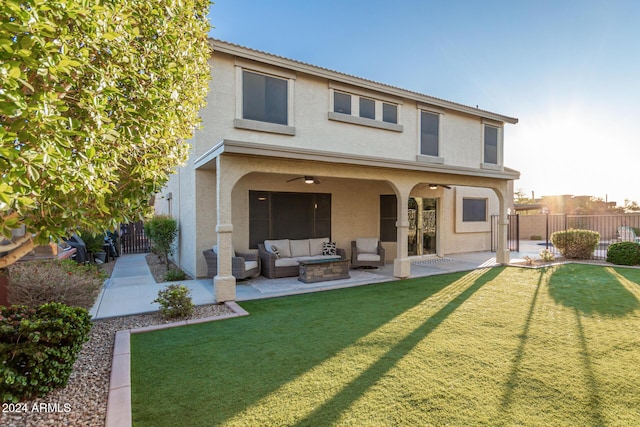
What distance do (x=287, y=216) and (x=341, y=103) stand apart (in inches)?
168

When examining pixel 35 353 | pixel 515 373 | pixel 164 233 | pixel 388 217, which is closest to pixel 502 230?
pixel 388 217

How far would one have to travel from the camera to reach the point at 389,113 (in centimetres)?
1162

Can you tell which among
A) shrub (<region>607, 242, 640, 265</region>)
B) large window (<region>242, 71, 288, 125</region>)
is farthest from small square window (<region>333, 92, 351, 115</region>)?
shrub (<region>607, 242, 640, 265</region>)

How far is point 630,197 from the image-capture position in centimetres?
3784

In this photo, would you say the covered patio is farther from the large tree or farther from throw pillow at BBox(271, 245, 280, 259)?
the large tree

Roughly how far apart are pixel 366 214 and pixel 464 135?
5960 mm

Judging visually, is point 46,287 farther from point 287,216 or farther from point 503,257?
point 503,257

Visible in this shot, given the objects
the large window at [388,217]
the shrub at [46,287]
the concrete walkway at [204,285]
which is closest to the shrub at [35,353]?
the shrub at [46,287]

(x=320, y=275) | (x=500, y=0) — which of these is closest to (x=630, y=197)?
(x=500, y=0)

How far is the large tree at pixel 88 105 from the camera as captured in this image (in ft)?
5.69

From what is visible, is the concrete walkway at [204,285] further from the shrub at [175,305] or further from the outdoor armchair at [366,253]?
the shrub at [175,305]

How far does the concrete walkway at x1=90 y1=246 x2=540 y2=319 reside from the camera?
244 inches

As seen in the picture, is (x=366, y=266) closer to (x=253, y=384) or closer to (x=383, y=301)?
(x=383, y=301)

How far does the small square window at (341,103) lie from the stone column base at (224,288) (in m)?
6.73
